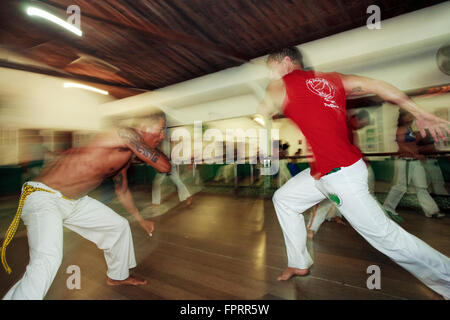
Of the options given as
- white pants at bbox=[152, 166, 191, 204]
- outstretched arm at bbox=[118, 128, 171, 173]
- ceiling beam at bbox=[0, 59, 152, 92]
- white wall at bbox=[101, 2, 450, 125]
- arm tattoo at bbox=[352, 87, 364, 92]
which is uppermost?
ceiling beam at bbox=[0, 59, 152, 92]

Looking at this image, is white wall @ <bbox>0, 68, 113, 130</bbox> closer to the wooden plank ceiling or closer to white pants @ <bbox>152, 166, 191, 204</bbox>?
the wooden plank ceiling

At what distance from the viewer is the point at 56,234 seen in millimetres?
1383

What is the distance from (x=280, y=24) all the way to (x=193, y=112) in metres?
4.66

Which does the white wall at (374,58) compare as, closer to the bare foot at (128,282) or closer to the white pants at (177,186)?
the white pants at (177,186)

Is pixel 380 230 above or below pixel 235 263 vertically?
above

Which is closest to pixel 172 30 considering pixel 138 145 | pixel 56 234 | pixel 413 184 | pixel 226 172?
pixel 138 145

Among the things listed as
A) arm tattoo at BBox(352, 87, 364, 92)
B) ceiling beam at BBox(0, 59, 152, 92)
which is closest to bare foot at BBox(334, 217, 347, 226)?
arm tattoo at BBox(352, 87, 364, 92)

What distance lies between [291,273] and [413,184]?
2923 mm

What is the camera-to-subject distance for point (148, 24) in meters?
3.93

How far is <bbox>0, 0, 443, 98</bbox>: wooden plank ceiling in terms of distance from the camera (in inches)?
139

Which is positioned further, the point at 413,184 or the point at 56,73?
the point at 56,73

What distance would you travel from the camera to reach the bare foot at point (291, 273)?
1.81 metres

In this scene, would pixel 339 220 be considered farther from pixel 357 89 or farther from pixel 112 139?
pixel 112 139

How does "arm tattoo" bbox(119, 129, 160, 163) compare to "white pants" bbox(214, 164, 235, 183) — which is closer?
"arm tattoo" bbox(119, 129, 160, 163)
